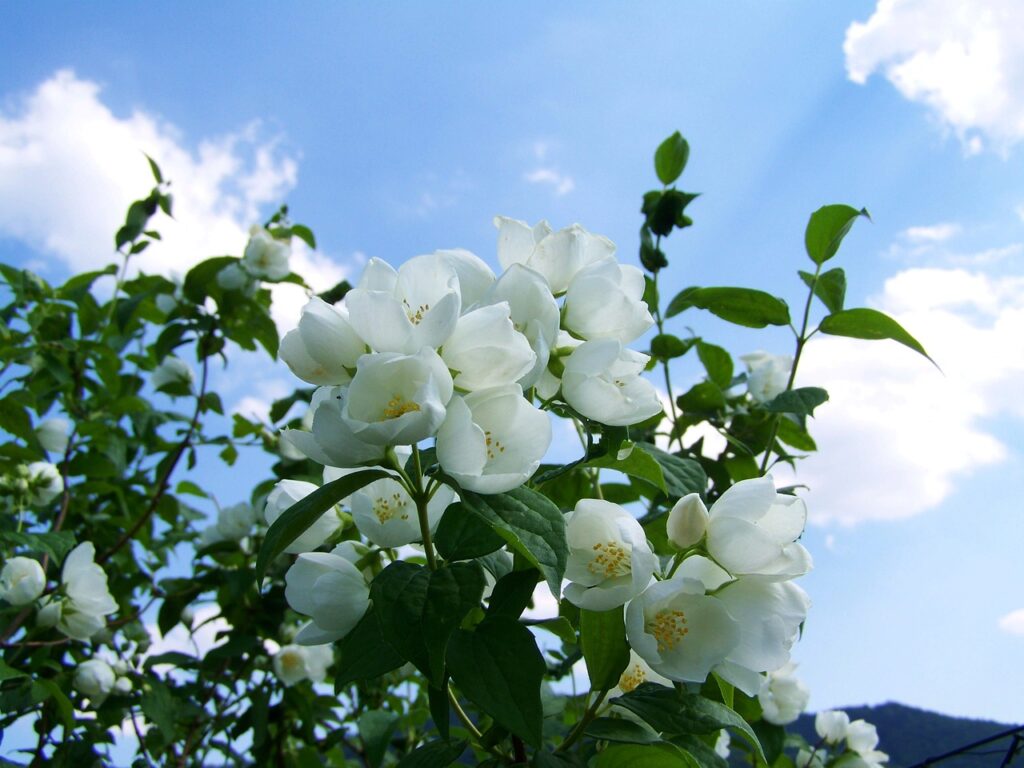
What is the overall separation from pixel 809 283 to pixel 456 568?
3.40 ft

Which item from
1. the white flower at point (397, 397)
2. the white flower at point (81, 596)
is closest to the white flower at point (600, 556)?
the white flower at point (397, 397)

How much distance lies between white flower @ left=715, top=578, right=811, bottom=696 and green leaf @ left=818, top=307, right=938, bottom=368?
0.64m

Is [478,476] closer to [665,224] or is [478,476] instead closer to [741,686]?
[741,686]

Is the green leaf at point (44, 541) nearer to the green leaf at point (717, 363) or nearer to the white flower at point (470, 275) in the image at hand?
the white flower at point (470, 275)

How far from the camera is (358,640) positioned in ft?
3.04

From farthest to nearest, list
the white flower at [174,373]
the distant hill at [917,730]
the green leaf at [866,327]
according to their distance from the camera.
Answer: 1. the distant hill at [917,730]
2. the white flower at [174,373]
3. the green leaf at [866,327]

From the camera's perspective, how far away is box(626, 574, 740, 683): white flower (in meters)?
0.83

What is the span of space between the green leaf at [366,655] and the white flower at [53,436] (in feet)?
6.82

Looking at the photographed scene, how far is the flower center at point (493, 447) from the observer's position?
31.7 inches

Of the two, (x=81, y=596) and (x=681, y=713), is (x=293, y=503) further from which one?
(x=81, y=596)

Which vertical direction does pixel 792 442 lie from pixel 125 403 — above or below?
below

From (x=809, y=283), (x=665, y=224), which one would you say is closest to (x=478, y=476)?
(x=809, y=283)

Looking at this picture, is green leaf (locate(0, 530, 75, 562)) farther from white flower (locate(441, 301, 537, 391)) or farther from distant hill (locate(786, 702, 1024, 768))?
distant hill (locate(786, 702, 1024, 768))

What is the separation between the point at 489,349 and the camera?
792 mm
